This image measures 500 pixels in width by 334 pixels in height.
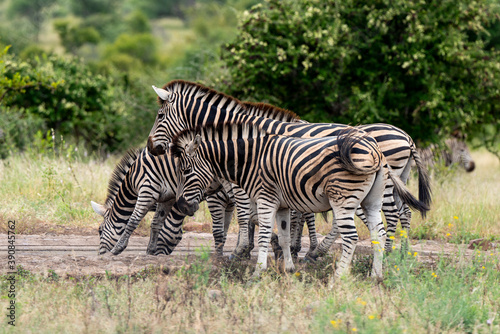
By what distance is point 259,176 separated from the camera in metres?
6.11

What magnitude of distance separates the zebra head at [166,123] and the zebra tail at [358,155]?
8.39 feet

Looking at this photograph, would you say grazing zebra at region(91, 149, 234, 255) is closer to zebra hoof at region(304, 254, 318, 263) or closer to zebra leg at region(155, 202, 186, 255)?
zebra leg at region(155, 202, 186, 255)

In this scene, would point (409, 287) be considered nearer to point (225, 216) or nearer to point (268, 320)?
point (268, 320)

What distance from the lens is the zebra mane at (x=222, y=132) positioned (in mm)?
6328

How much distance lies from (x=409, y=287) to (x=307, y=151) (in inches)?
65.9

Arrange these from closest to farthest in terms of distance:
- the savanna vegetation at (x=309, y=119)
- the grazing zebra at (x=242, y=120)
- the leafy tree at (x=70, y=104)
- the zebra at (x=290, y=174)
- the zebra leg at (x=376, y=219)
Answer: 1. the savanna vegetation at (x=309, y=119)
2. the zebra at (x=290, y=174)
3. the zebra leg at (x=376, y=219)
4. the grazing zebra at (x=242, y=120)
5. the leafy tree at (x=70, y=104)

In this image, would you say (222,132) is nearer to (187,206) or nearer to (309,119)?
(187,206)

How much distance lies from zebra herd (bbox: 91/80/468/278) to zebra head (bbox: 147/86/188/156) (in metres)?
0.01

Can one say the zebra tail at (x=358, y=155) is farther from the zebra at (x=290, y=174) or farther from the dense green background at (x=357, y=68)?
the dense green background at (x=357, y=68)

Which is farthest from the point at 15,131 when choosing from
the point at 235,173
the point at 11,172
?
the point at 235,173

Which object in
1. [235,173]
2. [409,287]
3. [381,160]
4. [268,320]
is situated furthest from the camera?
[235,173]

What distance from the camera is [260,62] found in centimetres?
1138

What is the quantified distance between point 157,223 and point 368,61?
6.38m

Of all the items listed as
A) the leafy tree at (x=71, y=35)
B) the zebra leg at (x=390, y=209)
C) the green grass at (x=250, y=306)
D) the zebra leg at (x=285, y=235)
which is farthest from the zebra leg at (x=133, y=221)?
the leafy tree at (x=71, y=35)
